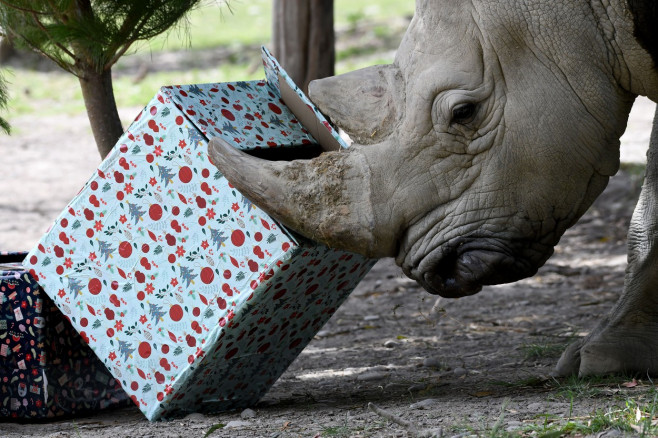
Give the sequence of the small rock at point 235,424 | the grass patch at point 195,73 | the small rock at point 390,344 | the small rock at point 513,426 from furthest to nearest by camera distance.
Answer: the grass patch at point 195,73 < the small rock at point 390,344 < the small rock at point 235,424 < the small rock at point 513,426

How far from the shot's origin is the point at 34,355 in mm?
3863

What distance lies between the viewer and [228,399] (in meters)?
3.94

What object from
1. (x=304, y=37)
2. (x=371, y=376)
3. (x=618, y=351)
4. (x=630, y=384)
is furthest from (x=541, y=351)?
(x=304, y=37)

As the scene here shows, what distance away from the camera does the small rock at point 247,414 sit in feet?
12.3

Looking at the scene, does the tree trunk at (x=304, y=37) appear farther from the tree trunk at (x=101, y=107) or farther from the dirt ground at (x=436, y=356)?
the tree trunk at (x=101, y=107)

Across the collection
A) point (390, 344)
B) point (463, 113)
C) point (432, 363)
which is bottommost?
point (390, 344)

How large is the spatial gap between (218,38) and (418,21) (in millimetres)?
13042

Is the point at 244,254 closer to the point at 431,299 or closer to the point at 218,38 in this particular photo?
the point at 431,299

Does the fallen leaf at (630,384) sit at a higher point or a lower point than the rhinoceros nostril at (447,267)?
lower

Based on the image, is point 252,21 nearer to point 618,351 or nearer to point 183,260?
point 618,351

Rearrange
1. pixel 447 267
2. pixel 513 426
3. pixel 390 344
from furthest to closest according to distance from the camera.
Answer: pixel 390 344
pixel 447 267
pixel 513 426

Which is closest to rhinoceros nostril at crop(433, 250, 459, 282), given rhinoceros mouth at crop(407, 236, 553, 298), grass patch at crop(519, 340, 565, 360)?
rhinoceros mouth at crop(407, 236, 553, 298)

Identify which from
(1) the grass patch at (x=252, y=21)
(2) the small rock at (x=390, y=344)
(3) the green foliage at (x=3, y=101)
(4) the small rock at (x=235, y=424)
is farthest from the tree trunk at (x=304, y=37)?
(1) the grass patch at (x=252, y=21)

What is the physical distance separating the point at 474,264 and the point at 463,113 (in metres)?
0.50
